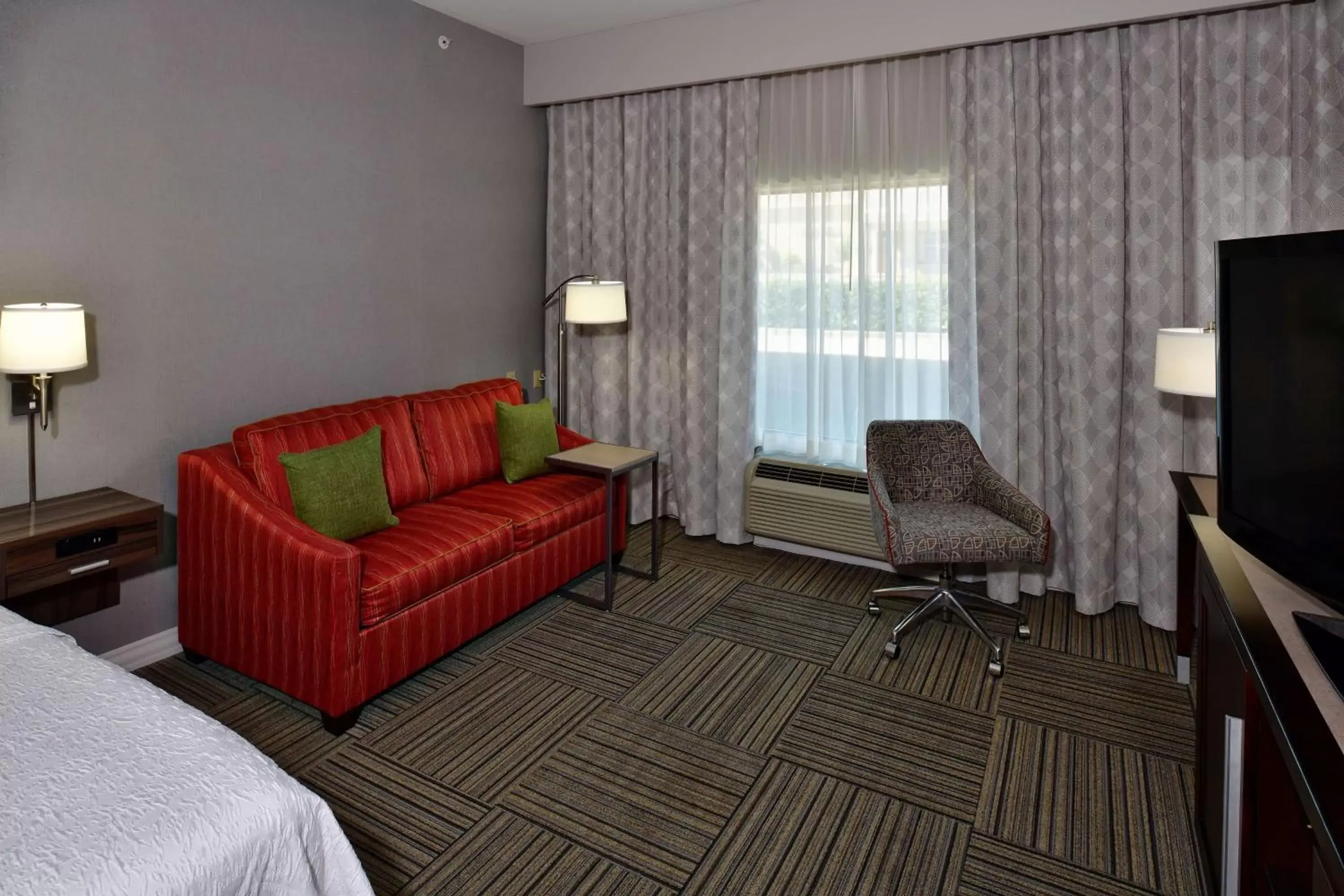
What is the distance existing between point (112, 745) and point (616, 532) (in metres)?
2.78

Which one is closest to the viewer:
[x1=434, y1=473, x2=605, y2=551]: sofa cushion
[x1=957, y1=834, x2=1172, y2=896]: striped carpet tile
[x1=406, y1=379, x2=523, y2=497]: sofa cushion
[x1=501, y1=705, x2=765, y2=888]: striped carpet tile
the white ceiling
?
[x1=957, y1=834, x2=1172, y2=896]: striped carpet tile

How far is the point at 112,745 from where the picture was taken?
1307 mm

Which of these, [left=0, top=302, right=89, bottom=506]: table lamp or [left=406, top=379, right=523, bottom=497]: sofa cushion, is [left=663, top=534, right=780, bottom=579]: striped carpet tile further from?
[left=0, top=302, right=89, bottom=506]: table lamp

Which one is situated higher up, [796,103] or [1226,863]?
[796,103]

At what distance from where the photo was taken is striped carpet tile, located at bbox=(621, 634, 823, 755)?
2.64 m

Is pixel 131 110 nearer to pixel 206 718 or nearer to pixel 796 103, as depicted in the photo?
pixel 206 718

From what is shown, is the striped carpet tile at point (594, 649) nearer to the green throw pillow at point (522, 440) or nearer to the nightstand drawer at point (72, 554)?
the green throw pillow at point (522, 440)

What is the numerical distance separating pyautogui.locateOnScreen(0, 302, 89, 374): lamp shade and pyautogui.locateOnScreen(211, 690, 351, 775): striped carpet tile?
123cm

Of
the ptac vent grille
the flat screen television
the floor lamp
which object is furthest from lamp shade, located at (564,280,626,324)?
the flat screen television

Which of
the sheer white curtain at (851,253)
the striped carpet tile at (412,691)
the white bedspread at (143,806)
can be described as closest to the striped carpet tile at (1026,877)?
the white bedspread at (143,806)

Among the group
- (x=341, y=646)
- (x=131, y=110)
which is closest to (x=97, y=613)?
(x=341, y=646)

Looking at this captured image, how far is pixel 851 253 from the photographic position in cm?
394

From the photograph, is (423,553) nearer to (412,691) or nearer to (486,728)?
(412,691)

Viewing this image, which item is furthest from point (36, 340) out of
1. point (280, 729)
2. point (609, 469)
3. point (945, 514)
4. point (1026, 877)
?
point (945, 514)
